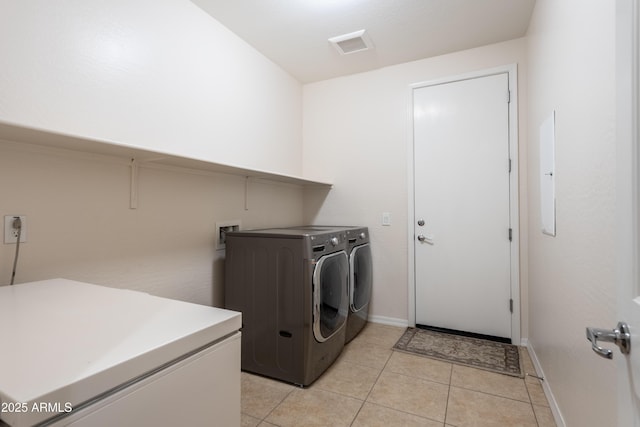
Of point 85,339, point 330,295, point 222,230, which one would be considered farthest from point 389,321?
point 85,339

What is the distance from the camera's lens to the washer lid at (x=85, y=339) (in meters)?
0.50

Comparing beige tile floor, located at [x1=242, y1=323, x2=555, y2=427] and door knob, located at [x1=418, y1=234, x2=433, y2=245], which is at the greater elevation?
door knob, located at [x1=418, y1=234, x2=433, y2=245]

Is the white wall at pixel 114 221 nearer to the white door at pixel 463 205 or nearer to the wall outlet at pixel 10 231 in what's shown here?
→ the wall outlet at pixel 10 231

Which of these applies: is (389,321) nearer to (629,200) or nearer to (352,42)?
(352,42)

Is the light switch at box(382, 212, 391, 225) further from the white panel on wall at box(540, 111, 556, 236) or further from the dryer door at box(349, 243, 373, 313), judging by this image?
the white panel on wall at box(540, 111, 556, 236)

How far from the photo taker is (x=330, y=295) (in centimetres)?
204

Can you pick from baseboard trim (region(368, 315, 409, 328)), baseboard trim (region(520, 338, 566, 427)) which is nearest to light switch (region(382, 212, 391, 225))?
baseboard trim (region(368, 315, 409, 328))

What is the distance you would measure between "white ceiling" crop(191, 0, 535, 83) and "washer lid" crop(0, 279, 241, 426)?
6.56 ft

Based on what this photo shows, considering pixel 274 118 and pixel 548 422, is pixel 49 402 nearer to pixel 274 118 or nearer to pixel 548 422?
pixel 548 422

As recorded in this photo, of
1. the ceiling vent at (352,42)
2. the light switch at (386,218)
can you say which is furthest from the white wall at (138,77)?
the light switch at (386,218)

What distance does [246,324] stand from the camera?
204 centimetres

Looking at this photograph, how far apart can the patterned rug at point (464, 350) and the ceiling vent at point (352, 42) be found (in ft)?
7.99

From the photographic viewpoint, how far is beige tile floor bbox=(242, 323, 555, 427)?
5.21ft

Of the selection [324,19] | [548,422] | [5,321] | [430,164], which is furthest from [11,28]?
[548,422]
